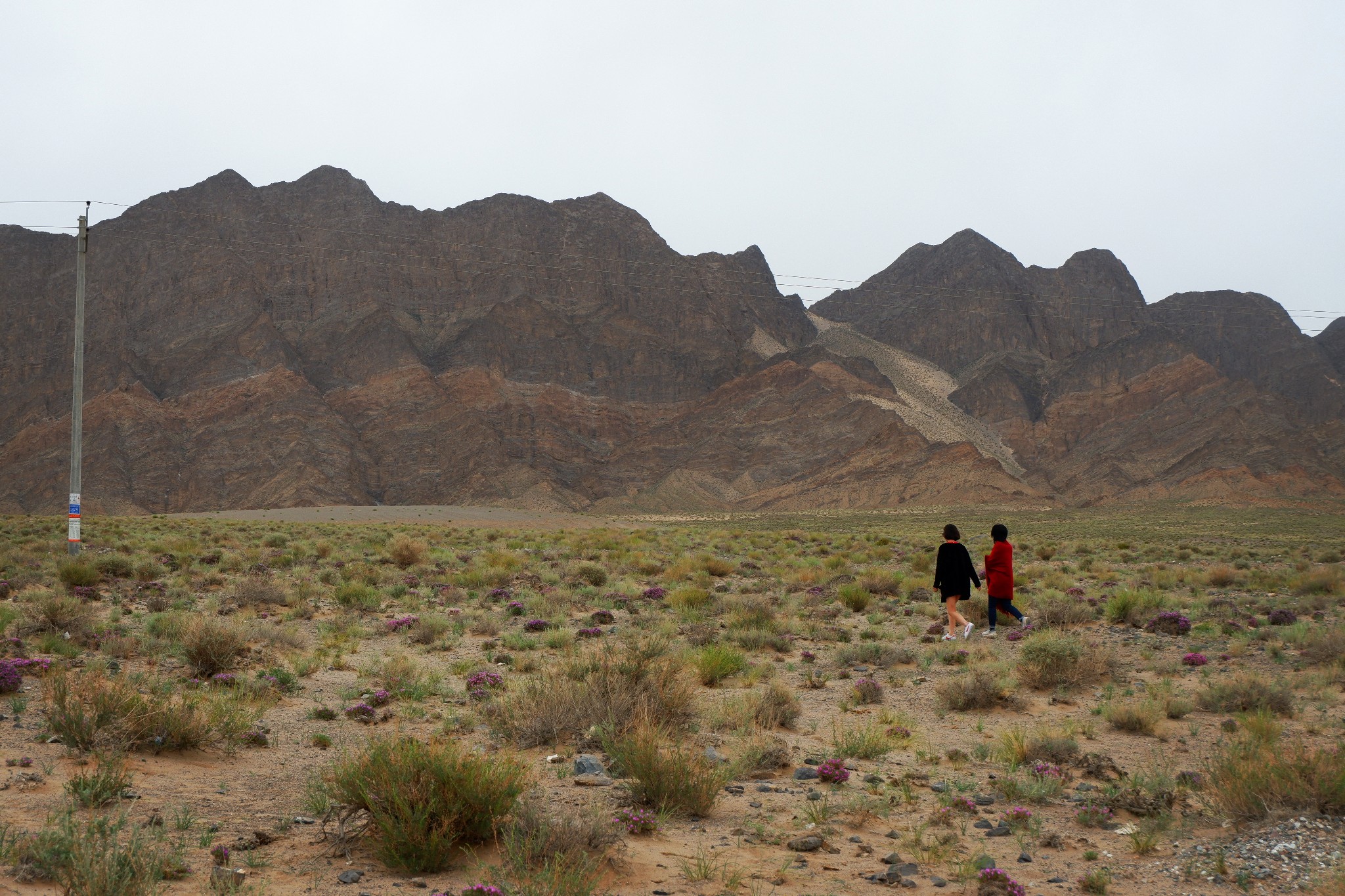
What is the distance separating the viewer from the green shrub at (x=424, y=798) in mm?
4984

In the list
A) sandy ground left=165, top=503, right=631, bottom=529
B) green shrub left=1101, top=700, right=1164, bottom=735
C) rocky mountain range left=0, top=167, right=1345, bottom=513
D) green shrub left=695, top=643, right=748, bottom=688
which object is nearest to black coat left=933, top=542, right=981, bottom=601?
green shrub left=695, top=643, right=748, bottom=688

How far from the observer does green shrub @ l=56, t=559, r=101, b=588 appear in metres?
15.9

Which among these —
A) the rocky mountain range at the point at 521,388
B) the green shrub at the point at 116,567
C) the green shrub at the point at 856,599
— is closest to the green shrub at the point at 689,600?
the green shrub at the point at 856,599

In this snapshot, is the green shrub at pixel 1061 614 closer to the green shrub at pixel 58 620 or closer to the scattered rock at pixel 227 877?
the scattered rock at pixel 227 877

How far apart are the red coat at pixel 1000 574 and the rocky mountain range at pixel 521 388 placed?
8447 centimetres

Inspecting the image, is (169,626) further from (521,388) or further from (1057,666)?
(521,388)

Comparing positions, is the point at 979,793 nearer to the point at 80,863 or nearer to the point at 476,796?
the point at 476,796

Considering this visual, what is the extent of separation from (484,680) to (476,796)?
14.8ft

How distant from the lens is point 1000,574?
13977mm

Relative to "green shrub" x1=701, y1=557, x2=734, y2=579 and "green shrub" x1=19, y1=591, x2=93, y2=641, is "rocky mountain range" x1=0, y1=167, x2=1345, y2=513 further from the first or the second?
"green shrub" x1=19, y1=591, x2=93, y2=641

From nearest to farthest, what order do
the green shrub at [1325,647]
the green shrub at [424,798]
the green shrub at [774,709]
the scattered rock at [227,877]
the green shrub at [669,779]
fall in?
1. the scattered rock at [227,877]
2. the green shrub at [424,798]
3. the green shrub at [669,779]
4. the green shrub at [774,709]
5. the green shrub at [1325,647]

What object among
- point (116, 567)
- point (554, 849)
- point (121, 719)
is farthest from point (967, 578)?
point (116, 567)

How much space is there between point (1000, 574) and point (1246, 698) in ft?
16.6

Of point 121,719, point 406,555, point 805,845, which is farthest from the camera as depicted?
point 406,555
